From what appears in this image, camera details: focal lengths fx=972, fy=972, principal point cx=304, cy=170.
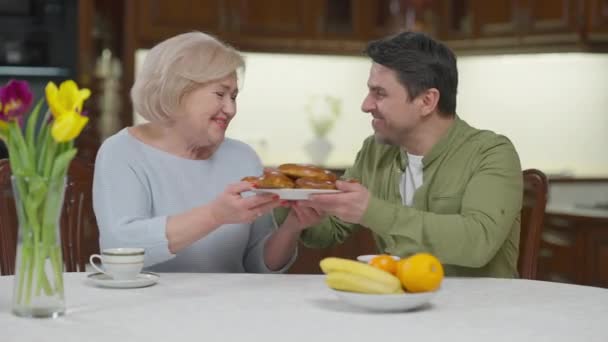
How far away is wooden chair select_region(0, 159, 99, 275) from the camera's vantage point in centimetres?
223

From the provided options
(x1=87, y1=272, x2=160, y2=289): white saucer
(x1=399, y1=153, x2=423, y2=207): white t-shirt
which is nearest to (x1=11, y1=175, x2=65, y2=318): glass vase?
(x1=87, y1=272, x2=160, y2=289): white saucer

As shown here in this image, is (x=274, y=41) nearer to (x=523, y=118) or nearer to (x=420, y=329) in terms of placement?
(x=523, y=118)

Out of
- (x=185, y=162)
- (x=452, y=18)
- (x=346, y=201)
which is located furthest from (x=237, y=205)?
(x=452, y=18)

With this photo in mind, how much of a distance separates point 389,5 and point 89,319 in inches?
150

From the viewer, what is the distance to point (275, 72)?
209 inches

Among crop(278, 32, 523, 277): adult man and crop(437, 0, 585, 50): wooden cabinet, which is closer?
crop(278, 32, 523, 277): adult man

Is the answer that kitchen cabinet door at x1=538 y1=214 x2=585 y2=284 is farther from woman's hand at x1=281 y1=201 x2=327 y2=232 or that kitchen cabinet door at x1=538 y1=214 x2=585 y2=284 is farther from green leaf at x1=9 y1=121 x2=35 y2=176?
green leaf at x1=9 y1=121 x2=35 y2=176

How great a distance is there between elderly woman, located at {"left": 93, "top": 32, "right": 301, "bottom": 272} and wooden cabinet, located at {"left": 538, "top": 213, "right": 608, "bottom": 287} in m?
1.92

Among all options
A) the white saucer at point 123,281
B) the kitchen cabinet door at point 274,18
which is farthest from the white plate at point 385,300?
the kitchen cabinet door at point 274,18

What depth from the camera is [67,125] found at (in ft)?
5.10

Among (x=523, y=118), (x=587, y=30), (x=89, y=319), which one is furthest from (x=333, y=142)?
(x=89, y=319)

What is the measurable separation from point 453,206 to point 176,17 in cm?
276

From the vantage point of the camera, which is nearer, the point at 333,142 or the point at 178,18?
the point at 178,18

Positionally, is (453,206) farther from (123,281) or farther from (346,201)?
(123,281)
